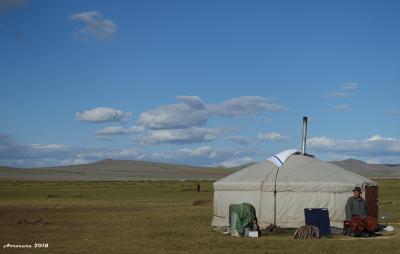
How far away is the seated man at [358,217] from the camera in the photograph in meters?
20.8

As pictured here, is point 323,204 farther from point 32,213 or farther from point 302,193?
point 32,213

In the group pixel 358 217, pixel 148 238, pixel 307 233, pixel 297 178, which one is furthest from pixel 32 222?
pixel 358 217

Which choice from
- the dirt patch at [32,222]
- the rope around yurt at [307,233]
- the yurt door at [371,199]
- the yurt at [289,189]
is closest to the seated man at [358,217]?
the yurt at [289,189]

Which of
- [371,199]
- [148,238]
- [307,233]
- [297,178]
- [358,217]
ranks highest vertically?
[297,178]

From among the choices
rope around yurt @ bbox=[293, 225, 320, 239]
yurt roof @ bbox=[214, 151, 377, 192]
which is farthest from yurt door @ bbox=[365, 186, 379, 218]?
rope around yurt @ bbox=[293, 225, 320, 239]

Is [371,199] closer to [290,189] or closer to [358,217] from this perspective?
[358,217]

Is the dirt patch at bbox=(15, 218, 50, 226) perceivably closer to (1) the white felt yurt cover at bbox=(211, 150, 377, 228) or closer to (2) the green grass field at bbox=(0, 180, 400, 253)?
(2) the green grass field at bbox=(0, 180, 400, 253)

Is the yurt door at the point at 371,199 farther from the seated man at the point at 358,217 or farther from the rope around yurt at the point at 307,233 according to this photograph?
the rope around yurt at the point at 307,233

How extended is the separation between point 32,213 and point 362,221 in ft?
58.5

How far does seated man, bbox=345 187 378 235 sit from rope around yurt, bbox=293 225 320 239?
4.34 feet

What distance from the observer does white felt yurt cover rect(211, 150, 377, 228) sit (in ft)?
73.5

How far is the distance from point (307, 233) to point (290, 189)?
257cm

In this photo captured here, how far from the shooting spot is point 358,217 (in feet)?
68.4

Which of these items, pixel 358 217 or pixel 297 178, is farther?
pixel 297 178
